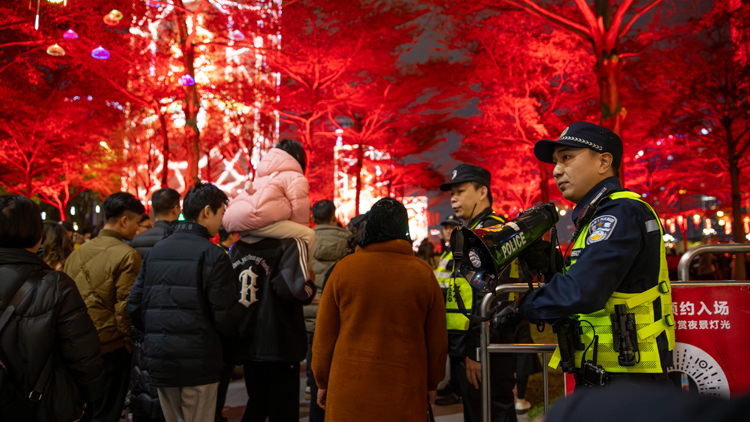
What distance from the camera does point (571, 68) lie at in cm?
1794

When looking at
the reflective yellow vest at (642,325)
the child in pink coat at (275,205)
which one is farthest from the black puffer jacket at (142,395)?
the reflective yellow vest at (642,325)

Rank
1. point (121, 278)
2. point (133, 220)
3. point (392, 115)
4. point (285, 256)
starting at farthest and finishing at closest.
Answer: point (392, 115) < point (133, 220) < point (121, 278) < point (285, 256)

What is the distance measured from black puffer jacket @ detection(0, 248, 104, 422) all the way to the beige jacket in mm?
1292

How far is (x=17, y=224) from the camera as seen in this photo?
8.50ft

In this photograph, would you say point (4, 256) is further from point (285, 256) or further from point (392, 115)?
point (392, 115)

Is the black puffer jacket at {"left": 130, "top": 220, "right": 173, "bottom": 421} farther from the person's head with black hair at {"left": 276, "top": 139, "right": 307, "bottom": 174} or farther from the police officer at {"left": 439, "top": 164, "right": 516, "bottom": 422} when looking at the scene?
the police officer at {"left": 439, "top": 164, "right": 516, "bottom": 422}

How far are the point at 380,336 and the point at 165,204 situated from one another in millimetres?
2621

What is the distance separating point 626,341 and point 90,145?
2692cm

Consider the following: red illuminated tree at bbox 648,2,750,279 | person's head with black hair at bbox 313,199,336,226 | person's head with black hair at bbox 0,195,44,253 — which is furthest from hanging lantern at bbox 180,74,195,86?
red illuminated tree at bbox 648,2,750,279

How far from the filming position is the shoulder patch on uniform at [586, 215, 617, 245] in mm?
2051

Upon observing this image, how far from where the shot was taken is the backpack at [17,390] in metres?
2.38

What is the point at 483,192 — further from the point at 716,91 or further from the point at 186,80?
the point at 716,91

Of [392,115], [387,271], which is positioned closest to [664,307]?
[387,271]

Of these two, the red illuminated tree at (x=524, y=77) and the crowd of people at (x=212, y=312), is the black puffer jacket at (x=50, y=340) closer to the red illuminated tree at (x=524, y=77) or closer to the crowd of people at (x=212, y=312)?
the crowd of people at (x=212, y=312)
